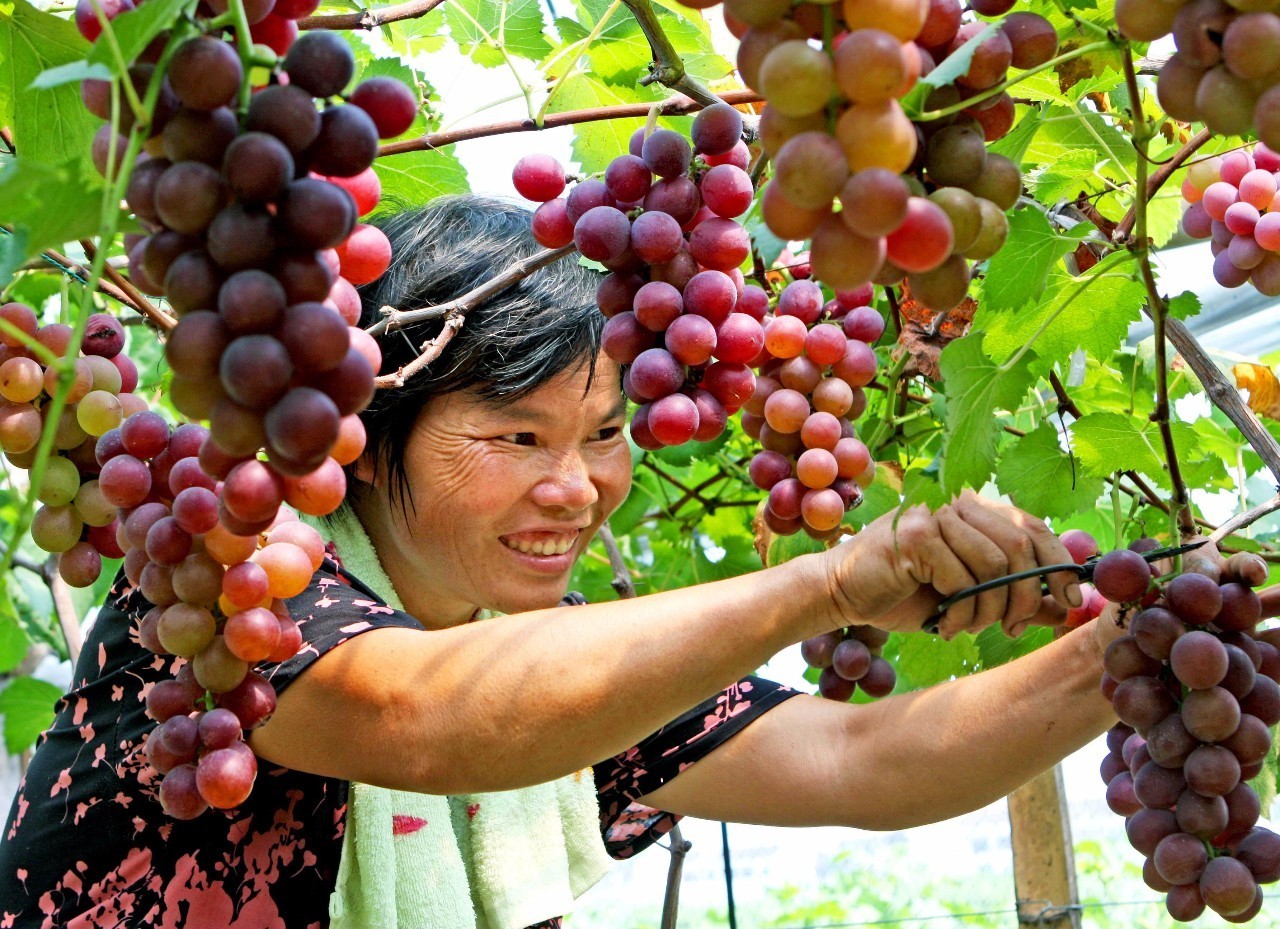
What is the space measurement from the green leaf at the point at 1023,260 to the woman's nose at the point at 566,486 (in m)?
0.54

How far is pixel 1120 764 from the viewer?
3.58 feet

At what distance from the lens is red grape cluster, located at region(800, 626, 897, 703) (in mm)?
1403

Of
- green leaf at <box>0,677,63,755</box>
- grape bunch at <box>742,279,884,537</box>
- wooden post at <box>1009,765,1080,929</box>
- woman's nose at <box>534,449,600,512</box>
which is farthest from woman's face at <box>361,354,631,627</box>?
green leaf at <box>0,677,63,755</box>

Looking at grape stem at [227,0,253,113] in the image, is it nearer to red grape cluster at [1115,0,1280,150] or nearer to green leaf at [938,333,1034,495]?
red grape cluster at [1115,0,1280,150]

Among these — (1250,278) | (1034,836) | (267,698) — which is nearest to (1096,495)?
(1250,278)

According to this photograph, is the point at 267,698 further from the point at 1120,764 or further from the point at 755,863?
the point at 755,863

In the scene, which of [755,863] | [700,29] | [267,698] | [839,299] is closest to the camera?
[267,698]

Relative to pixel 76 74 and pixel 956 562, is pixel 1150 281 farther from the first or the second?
pixel 76 74

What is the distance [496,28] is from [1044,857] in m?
1.53

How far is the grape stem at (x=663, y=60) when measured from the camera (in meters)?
0.82

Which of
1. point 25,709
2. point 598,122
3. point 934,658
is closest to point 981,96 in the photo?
point 598,122

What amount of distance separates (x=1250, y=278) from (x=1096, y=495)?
236 mm

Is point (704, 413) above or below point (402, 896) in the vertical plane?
above

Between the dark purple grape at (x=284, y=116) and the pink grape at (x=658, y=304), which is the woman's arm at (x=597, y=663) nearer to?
the pink grape at (x=658, y=304)
